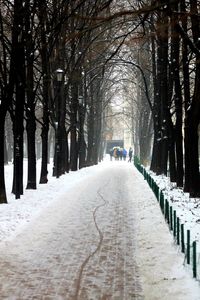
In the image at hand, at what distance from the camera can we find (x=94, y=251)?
10078 mm

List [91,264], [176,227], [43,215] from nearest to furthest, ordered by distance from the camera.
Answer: [91,264] < [176,227] < [43,215]

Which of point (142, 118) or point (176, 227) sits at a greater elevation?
point (142, 118)

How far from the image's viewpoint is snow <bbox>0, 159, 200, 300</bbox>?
7.50 meters

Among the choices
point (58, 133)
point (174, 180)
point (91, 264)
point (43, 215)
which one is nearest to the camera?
point (91, 264)

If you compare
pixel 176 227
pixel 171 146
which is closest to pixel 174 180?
pixel 171 146

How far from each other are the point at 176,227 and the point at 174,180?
13.2m

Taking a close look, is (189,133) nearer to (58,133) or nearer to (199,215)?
(199,215)

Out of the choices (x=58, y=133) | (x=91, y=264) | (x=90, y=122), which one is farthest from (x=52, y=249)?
(x=90, y=122)

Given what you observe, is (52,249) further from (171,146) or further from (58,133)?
(58,133)

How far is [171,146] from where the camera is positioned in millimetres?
23531

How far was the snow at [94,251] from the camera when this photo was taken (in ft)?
24.6

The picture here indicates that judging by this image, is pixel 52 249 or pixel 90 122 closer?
pixel 52 249

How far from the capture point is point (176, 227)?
10133 mm

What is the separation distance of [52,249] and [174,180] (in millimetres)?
13720
